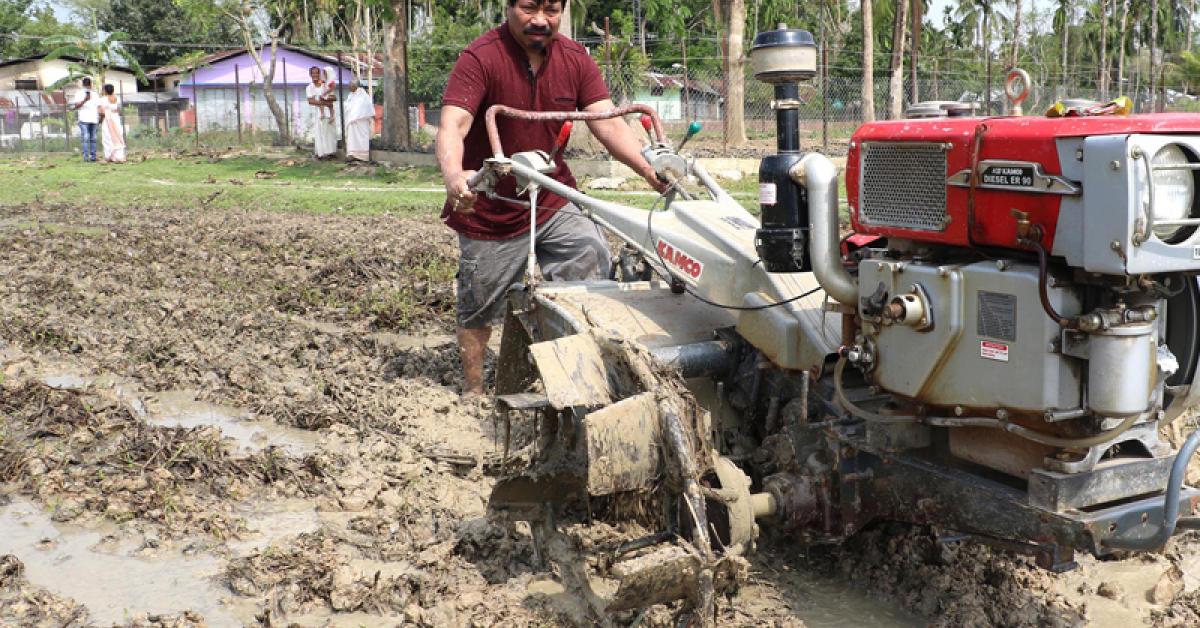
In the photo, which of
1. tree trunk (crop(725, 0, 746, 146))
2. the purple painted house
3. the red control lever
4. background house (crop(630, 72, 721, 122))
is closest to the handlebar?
the red control lever

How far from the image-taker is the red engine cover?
2.48m

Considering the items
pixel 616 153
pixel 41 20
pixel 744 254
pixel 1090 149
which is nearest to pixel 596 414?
pixel 744 254

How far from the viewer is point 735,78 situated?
18969 millimetres

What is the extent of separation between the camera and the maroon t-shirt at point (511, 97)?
4711 millimetres

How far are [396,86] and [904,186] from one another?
55.9 ft

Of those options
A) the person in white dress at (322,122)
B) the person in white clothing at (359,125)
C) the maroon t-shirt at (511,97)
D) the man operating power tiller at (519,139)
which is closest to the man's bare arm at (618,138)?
the man operating power tiller at (519,139)

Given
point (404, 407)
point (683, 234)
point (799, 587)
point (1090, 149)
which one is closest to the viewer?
point (1090, 149)

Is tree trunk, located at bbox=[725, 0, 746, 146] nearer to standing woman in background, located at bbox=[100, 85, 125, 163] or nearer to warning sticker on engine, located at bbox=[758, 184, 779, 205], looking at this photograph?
standing woman in background, located at bbox=[100, 85, 125, 163]

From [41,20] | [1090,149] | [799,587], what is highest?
[41,20]

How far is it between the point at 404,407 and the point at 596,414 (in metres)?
2.35

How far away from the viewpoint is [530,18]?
4.65 metres

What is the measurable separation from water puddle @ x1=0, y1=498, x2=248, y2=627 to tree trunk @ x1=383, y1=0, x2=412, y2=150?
15.6 m

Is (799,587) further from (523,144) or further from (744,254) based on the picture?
(523,144)

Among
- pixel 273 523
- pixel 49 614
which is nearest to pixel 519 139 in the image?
pixel 273 523
